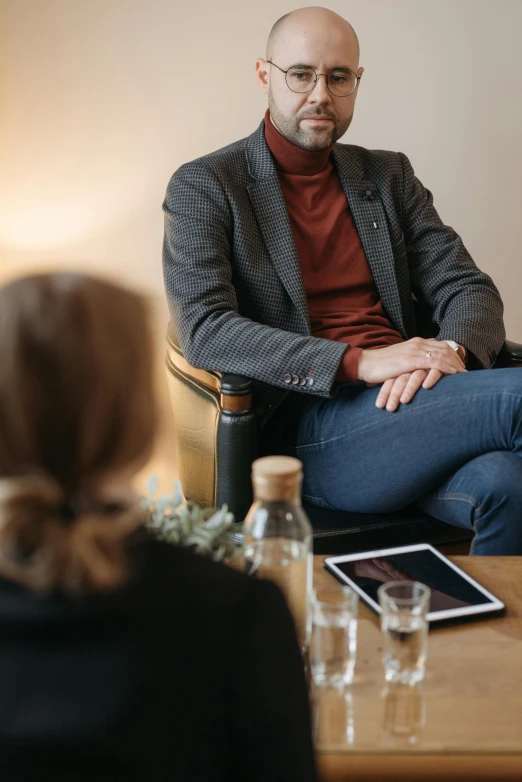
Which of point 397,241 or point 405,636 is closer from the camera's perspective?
point 405,636

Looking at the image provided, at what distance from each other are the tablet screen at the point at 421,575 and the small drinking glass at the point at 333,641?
218 millimetres

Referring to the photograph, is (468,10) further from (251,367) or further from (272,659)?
(272,659)

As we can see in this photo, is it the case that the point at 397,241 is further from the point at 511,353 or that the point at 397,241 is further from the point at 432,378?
the point at 432,378

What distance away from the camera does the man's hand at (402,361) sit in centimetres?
202

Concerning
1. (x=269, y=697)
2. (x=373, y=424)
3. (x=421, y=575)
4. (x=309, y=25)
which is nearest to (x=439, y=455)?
(x=373, y=424)

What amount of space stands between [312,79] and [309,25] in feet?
0.44

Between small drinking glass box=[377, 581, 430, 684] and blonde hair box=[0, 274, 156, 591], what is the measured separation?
25.3 inches

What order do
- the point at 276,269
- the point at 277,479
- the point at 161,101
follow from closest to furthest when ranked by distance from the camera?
1. the point at 277,479
2. the point at 276,269
3. the point at 161,101

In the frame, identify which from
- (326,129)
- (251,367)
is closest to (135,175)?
(326,129)

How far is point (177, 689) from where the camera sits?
65 centimetres

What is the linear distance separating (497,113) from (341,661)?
2.24 meters

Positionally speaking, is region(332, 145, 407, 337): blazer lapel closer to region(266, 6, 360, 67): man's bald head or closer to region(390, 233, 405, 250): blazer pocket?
region(390, 233, 405, 250): blazer pocket

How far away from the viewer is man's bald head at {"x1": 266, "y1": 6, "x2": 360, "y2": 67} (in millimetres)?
2236

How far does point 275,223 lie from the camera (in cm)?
224
